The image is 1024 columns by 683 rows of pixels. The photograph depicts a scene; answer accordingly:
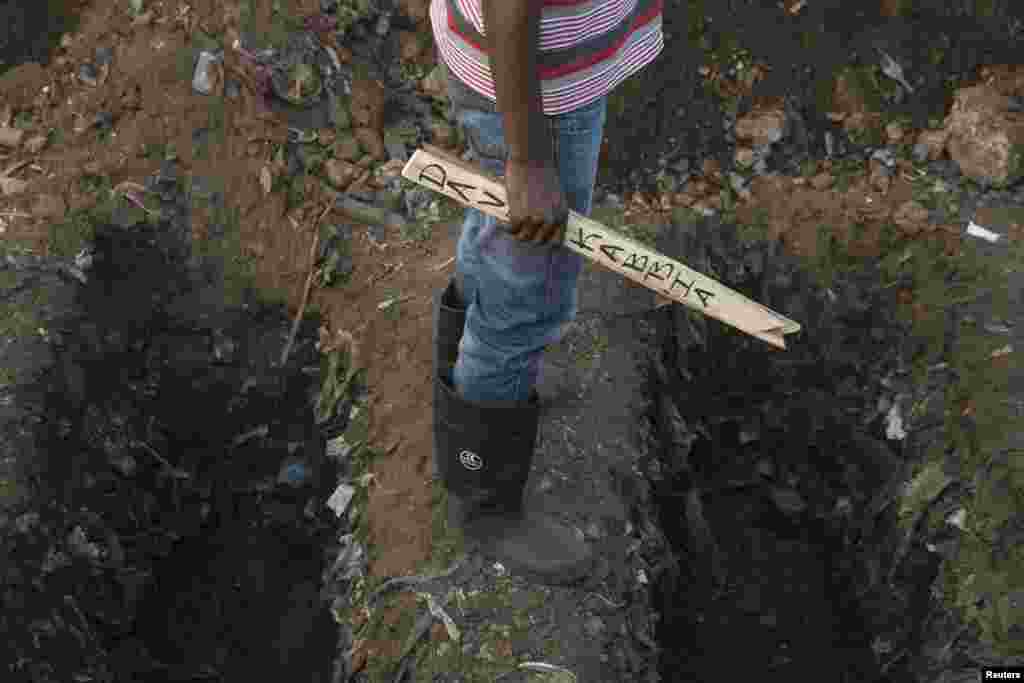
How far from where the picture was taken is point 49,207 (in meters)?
3.84

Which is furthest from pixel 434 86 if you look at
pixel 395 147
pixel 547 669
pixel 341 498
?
pixel 547 669

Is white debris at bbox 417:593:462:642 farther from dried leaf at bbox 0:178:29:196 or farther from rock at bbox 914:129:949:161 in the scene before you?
rock at bbox 914:129:949:161

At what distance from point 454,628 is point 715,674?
112cm

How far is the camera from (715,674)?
3.52m

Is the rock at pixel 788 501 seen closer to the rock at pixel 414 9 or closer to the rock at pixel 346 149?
the rock at pixel 346 149

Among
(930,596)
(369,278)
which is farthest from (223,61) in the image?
(930,596)

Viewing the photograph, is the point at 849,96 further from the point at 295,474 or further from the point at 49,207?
the point at 49,207

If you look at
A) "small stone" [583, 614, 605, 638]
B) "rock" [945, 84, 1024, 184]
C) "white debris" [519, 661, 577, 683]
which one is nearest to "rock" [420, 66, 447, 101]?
"rock" [945, 84, 1024, 184]

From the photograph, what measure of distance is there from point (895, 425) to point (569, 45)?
2375 millimetres

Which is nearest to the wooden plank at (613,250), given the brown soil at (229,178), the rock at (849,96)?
the brown soil at (229,178)

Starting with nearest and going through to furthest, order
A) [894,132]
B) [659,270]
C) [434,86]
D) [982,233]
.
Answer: [659,270] → [982,233] → [894,132] → [434,86]

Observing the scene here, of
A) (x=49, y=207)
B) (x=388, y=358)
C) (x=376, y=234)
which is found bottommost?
(x=388, y=358)

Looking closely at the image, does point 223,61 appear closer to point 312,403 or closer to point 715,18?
point 312,403

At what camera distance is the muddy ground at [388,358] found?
3271 mm
